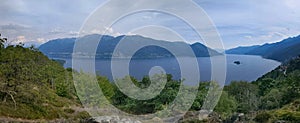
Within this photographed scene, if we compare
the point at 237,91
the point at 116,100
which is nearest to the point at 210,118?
the point at 116,100

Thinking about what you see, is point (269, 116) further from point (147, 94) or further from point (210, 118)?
point (147, 94)

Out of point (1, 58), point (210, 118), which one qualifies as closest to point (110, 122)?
point (210, 118)

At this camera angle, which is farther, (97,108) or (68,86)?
(68,86)

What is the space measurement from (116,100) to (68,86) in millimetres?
10768

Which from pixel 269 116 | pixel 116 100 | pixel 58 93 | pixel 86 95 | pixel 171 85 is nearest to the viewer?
pixel 269 116

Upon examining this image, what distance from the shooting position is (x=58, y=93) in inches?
1495

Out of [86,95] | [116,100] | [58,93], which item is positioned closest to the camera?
[86,95]

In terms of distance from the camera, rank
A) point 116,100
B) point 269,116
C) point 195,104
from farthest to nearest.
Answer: point 116,100 → point 195,104 → point 269,116

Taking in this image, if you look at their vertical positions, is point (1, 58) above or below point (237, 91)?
above

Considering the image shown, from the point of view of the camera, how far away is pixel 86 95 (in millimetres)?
26250

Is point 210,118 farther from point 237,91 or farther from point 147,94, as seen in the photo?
point 237,91

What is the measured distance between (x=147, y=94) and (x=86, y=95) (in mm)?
10360

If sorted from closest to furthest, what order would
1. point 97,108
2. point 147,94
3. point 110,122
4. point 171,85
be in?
point 110,122 → point 147,94 → point 97,108 → point 171,85

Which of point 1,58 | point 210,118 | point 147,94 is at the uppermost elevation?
point 1,58
